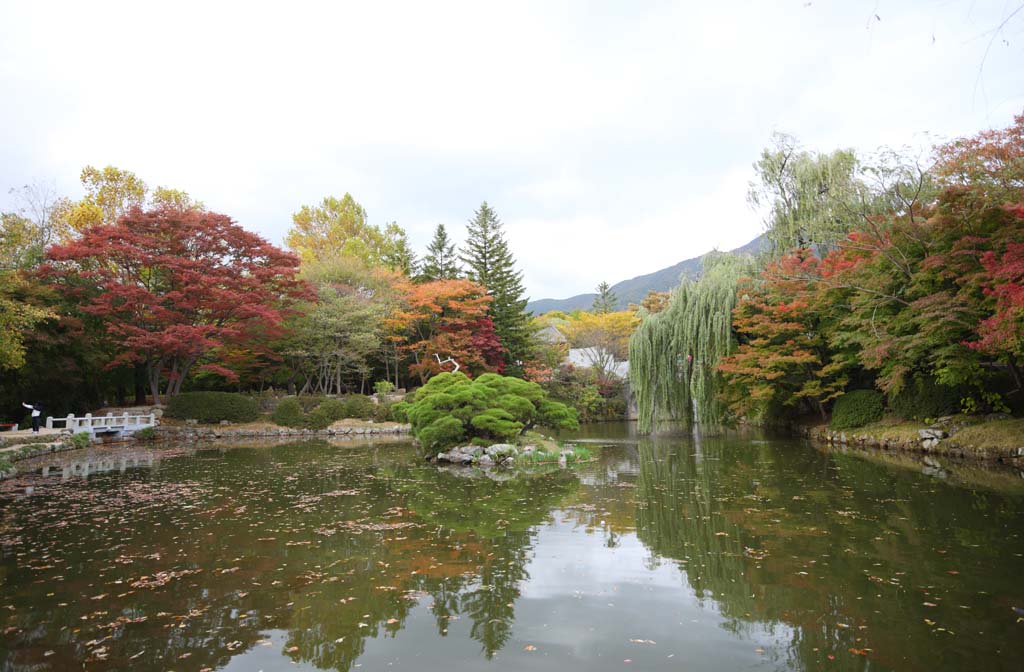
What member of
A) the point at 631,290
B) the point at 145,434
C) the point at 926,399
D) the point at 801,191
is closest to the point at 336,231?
the point at 145,434

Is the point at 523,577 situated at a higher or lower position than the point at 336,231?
lower

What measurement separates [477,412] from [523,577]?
7.58 meters

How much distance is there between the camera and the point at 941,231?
362 inches

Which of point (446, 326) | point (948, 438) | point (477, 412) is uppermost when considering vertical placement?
point (446, 326)

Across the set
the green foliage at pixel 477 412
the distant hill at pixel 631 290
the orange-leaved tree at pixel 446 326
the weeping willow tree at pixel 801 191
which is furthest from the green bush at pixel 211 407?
the distant hill at pixel 631 290

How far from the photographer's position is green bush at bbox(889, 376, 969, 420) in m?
11.6

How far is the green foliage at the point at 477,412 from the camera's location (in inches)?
444

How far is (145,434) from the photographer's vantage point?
17.5 metres

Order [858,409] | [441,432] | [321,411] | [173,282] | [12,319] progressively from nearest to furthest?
[441,432] < [12,319] < [858,409] < [173,282] < [321,411]

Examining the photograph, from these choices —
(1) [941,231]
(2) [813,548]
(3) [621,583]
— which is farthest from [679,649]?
(1) [941,231]

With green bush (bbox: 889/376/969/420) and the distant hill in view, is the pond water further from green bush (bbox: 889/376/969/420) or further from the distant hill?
the distant hill

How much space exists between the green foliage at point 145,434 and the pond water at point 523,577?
10262 mm

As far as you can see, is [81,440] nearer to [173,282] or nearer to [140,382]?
[173,282]

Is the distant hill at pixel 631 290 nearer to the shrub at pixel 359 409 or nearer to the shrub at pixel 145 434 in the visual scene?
the shrub at pixel 359 409
